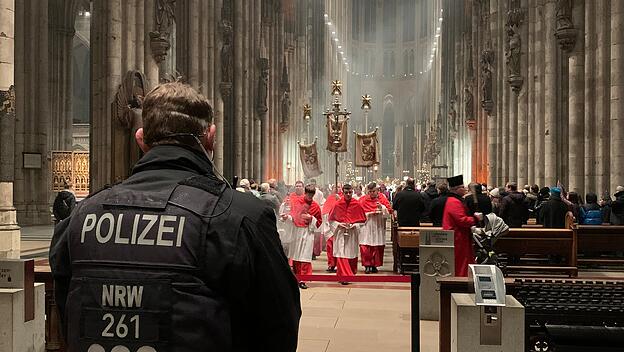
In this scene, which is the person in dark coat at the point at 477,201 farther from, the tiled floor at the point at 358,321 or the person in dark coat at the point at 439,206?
the person in dark coat at the point at 439,206

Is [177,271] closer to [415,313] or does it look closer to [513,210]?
[415,313]

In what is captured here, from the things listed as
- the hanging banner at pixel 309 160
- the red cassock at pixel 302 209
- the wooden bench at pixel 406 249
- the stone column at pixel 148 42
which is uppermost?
the stone column at pixel 148 42

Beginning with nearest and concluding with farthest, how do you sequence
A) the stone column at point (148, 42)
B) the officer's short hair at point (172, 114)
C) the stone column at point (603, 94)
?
the officer's short hair at point (172, 114) → the stone column at point (603, 94) → the stone column at point (148, 42)

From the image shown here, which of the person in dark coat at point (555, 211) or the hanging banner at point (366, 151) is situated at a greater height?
the hanging banner at point (366, 151)

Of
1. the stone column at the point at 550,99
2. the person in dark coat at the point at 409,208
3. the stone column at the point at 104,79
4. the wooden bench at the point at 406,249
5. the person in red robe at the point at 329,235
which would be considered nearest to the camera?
the wooden bench at the point at 406,249

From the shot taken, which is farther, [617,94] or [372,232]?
[617,94]

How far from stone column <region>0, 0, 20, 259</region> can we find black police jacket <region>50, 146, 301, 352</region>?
1120 centimetres

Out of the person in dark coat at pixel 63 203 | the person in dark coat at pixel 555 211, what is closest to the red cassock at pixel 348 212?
the person in dark coat at pixel 555 211

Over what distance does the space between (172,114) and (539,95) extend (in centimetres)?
2377

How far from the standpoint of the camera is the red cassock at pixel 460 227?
35.5 feet

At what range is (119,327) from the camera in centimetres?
220

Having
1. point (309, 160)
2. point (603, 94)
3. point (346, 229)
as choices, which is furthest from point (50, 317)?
point (309, 160)

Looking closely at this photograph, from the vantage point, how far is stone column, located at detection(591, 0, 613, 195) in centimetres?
1778

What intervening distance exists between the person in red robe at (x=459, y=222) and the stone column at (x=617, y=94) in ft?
24.4
